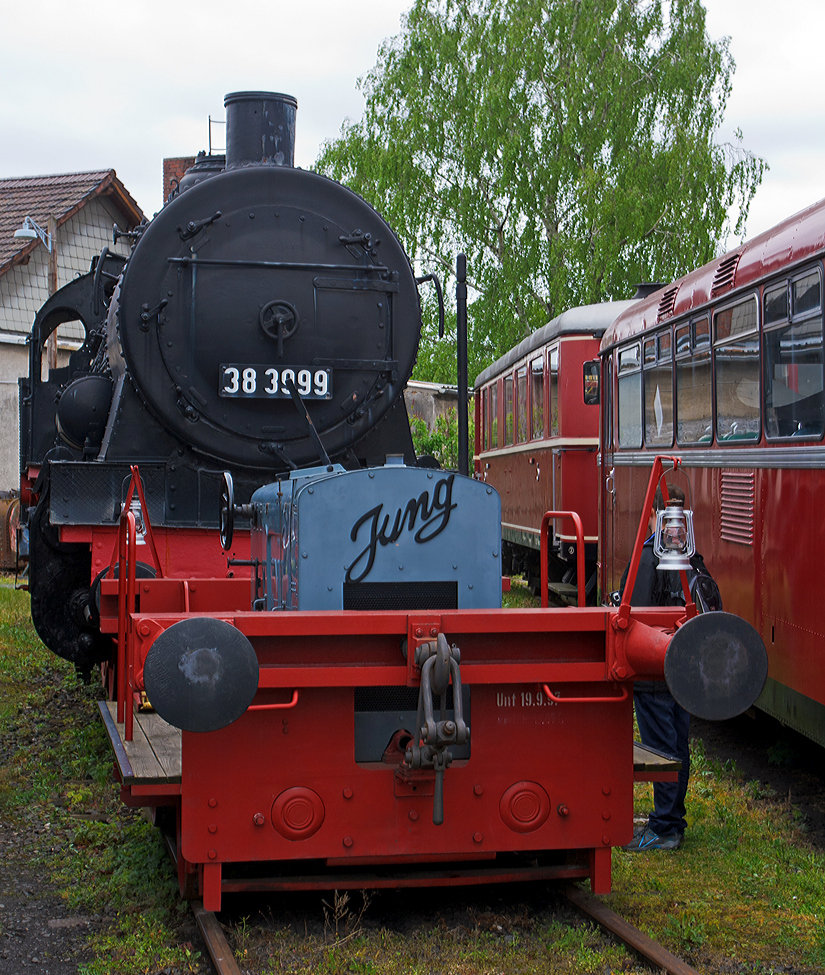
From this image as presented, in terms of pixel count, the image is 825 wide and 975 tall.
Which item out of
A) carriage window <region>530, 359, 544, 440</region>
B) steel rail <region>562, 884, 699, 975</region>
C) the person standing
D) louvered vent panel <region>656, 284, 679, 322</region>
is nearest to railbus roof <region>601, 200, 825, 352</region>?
louvered vent panel <region>656, 284, 679, 322</region>

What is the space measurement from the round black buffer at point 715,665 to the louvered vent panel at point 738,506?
2.83 meters

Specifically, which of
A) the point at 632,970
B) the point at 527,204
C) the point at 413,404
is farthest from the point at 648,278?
the point at 632,970

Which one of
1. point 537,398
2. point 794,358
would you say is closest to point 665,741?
point 794,358

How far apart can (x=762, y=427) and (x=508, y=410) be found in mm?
9345

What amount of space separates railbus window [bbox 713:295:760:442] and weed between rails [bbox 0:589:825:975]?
6.62 feet

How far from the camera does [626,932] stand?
3859mm

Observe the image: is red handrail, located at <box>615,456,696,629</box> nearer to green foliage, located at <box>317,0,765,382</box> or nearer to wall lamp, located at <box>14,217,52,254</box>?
wall lamp, located at <box>14,217,52,254</box>

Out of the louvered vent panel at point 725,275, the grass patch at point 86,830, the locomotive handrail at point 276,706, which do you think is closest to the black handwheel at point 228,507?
the locomotive handrail at point 276,706

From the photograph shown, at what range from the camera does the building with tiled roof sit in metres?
21.4

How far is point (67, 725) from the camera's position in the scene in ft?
24.3

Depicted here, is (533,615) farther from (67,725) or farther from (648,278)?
(648,278)

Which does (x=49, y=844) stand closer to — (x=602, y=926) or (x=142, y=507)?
(x=142, y=507)

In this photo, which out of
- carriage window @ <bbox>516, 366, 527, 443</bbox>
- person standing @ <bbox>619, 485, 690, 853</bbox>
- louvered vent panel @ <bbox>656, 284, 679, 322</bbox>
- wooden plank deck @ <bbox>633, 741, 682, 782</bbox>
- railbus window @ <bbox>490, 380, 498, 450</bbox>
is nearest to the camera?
wooden plank deck @ <bbox>633, 741, 682, 782</bbox>

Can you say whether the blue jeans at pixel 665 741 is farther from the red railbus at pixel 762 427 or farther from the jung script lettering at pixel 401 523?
the jung script lettering at pixel 401 523
